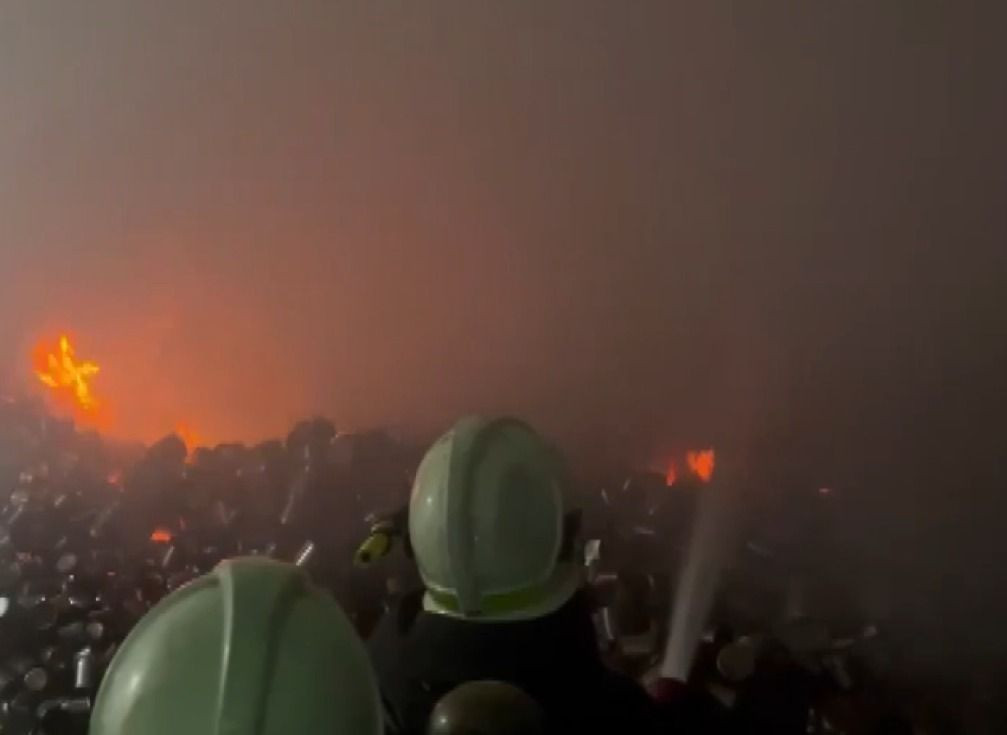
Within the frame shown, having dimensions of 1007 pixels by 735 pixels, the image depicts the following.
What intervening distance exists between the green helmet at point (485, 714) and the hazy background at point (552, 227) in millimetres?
516

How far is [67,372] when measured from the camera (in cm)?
161

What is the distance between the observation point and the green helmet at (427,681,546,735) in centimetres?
74

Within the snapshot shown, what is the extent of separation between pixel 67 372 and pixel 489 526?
91 cm

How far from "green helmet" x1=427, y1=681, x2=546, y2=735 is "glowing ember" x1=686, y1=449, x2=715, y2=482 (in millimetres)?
566

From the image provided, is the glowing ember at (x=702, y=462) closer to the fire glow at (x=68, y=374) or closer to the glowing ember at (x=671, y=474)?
the glowing ember at (x=671, y=474)

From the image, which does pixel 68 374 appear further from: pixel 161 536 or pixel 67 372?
pixel 161 536

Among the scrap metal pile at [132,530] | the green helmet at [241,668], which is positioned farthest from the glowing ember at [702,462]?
the green helmet at [241,668]

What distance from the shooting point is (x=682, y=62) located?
140 cm

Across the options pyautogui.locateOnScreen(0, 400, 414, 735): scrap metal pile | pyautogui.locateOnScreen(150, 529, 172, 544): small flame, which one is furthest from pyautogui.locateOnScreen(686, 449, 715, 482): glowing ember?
pyautogui.locateOnScreen(150, 529, 172, 544): small flame

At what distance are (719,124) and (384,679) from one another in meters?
0.76

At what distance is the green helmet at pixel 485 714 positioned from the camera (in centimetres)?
74

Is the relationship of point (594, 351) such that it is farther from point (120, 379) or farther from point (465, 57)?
point (120, 379)

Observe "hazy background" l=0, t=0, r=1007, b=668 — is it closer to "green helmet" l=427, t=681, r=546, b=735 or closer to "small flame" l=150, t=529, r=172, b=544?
"small flame" l=150, t=529, r=172, b=544

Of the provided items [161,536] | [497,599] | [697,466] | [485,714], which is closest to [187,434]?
[161,536]
